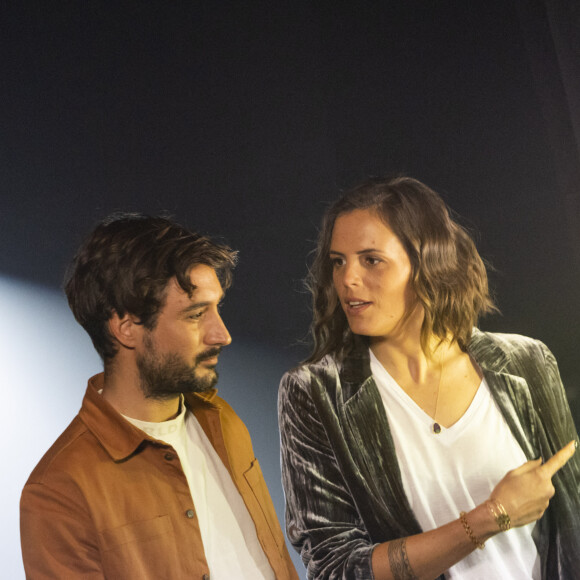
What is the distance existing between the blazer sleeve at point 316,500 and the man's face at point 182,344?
0.93ft

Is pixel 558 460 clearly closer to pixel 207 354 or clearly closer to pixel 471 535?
pixel 471 535

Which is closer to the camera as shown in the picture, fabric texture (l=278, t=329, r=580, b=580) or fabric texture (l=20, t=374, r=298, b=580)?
fabric texture (l=20, t=374, r=298, b=580)

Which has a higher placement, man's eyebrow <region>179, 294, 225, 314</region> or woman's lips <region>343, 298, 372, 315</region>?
man's eyebrow <region>179, 294, 225, 314</region>

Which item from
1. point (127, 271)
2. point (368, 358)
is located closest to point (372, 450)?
point (368, 358)

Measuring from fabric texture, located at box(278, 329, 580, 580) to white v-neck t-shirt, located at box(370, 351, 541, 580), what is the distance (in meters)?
0.03

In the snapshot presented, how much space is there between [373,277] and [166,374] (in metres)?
0.58

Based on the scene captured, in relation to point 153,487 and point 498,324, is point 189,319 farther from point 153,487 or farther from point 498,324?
point 498,324

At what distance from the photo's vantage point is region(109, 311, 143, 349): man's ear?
5.97 feet

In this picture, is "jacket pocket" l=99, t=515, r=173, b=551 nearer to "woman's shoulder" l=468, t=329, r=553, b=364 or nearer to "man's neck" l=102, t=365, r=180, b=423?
"man's neck" l=102, t=365, r=180, b=423

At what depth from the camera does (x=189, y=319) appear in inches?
72.4

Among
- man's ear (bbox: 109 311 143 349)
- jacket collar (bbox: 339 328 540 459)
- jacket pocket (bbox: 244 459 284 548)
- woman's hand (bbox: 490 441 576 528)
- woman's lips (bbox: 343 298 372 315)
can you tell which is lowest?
woman's hand (bbox: 490 441 576 528)

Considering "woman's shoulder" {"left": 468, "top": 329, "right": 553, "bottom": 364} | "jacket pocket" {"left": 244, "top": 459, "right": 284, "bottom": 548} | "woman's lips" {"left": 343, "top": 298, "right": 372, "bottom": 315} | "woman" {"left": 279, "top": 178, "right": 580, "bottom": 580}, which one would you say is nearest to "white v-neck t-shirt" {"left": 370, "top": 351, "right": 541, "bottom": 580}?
"woman" {"left": 279, "top": 178, "right": 580, "bottom": 580}

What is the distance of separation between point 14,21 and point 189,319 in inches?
48.8

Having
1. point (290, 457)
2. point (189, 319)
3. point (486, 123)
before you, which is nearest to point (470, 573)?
point (290, 457)
